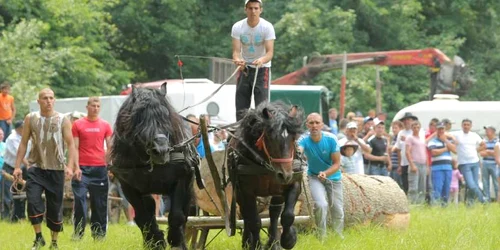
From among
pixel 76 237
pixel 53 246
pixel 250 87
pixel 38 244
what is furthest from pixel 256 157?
pixel 76 237

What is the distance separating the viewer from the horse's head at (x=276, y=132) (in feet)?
41.3

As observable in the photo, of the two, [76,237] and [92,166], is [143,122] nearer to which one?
[76,237]

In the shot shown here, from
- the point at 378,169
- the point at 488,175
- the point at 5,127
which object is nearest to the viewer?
the point at 378,169

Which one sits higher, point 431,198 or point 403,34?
point 403,34

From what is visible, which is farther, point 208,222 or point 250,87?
point 250,87

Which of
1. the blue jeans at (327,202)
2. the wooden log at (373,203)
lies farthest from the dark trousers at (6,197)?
the blue jeans at (327,202)

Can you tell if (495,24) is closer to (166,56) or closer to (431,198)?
(166,56)

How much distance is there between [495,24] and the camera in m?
44.8

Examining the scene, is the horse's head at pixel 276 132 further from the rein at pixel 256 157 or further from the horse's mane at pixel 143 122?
the horse's mane at pixel 143 122

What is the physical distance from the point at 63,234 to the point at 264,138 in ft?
17.9

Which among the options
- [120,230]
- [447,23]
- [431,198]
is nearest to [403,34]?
[447,23]

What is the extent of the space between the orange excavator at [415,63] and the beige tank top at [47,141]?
66.7 ft

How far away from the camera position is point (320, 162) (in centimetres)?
1570

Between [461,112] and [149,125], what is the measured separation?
668 inches
